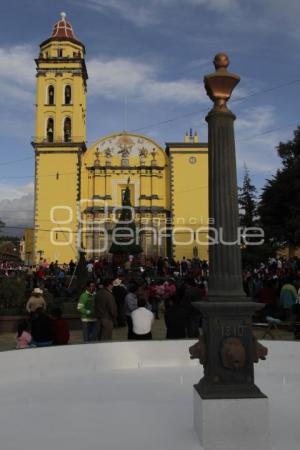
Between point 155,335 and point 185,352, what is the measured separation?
13.8 ft

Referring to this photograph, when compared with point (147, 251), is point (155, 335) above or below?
below

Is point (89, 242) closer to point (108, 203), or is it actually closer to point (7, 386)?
point (108, 203)

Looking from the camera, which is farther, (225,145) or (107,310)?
(107,310)

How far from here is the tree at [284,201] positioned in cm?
2467

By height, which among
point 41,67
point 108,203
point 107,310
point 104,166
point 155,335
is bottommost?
point 155,335

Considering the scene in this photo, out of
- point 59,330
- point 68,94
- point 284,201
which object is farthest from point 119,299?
point 68,94

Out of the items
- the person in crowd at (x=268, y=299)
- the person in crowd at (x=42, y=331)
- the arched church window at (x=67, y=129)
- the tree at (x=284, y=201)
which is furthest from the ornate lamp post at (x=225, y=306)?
the arched church window at (x=67, y=129)

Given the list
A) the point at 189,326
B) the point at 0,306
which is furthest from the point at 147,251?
the point at 189,326

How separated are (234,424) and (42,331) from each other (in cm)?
380

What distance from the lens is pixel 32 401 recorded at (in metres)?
5.29

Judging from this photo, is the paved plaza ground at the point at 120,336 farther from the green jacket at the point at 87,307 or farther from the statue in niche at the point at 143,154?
the statue in niche at the point at 143,154

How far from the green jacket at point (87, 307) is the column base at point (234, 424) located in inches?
193

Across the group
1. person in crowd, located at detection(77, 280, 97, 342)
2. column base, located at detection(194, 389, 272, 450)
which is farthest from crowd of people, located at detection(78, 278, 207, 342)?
column base, located at detection(194, 389, 272, 450)

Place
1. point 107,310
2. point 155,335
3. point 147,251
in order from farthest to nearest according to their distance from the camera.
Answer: point 147,251 → point 155,335 → point 107,310
